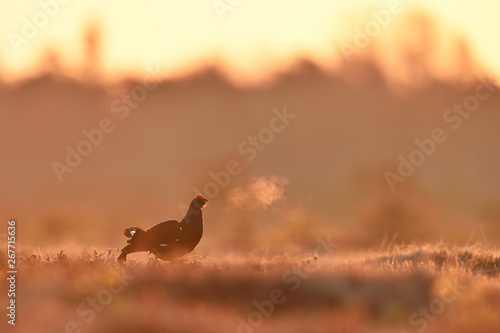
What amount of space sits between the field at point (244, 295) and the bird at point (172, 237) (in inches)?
7.8

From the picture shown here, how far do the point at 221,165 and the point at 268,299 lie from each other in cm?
2205

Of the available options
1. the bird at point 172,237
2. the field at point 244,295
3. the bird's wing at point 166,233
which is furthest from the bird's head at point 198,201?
the field at point 244,295

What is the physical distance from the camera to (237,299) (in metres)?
11.5

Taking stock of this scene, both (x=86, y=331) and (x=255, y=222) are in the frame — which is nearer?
(x=86, y=331)

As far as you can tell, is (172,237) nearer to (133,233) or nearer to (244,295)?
(133,233)

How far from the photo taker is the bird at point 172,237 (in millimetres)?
12305

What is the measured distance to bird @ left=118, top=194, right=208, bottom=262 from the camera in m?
12.3

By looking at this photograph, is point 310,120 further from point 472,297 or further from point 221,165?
point 472,297

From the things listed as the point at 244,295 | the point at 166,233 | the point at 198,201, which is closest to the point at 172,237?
the point at 166,233

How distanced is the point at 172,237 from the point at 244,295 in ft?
4.76

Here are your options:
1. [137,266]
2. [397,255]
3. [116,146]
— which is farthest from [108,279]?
[116,146]

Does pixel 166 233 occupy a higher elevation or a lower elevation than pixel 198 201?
lower

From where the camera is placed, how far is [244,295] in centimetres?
1168

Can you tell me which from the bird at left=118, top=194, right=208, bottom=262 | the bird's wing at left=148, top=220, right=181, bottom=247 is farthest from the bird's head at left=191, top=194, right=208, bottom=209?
the bird's wing at left=148, top=220, right=181, bottom=247
